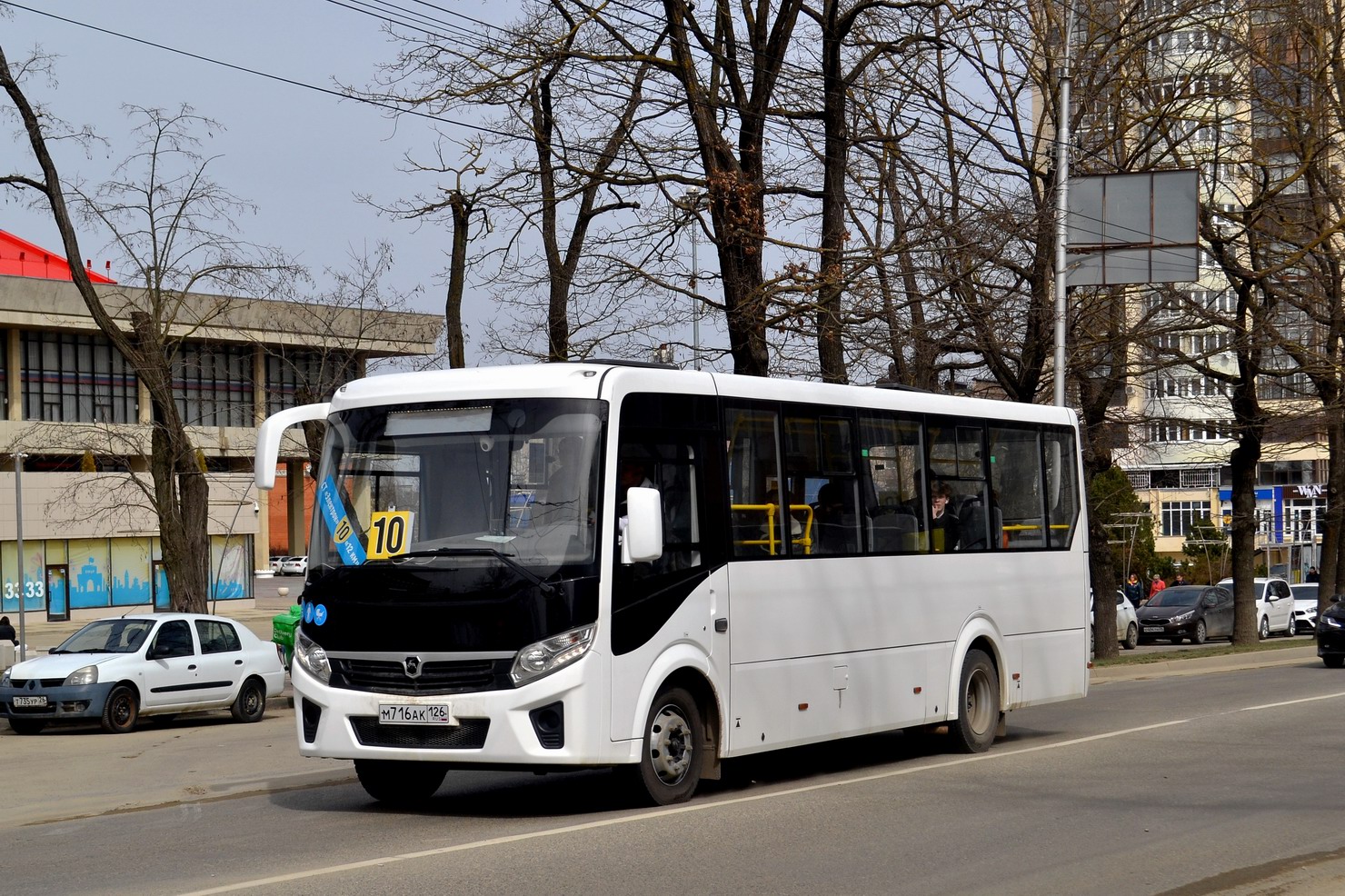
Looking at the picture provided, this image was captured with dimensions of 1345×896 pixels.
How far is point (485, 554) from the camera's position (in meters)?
9.98

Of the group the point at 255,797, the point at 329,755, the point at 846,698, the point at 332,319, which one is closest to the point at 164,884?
the point at 329,755

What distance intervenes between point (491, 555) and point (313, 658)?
158cm

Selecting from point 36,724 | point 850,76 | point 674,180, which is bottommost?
point 36,724

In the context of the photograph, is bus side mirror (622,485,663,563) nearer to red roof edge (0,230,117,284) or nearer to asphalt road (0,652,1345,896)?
asphalt road (0,652,1345,896)

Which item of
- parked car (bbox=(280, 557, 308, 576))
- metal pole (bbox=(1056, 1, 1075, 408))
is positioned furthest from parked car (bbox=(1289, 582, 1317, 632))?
parked car (bbox=(280, 557, 308, 576))

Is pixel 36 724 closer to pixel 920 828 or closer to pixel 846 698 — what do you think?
pixel 846 698

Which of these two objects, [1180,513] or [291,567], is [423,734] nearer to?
[291,567]

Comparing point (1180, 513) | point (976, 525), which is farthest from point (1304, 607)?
point (1180, 513)

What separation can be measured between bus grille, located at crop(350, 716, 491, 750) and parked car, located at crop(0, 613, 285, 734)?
11305mm

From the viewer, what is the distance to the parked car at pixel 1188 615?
42.8 metres

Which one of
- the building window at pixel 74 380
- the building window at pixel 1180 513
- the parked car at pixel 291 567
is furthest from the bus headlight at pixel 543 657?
the building window at pixel 1180 513

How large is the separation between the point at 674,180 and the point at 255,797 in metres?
11.3

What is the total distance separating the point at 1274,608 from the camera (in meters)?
48.3

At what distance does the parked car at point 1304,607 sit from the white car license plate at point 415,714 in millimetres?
45046
